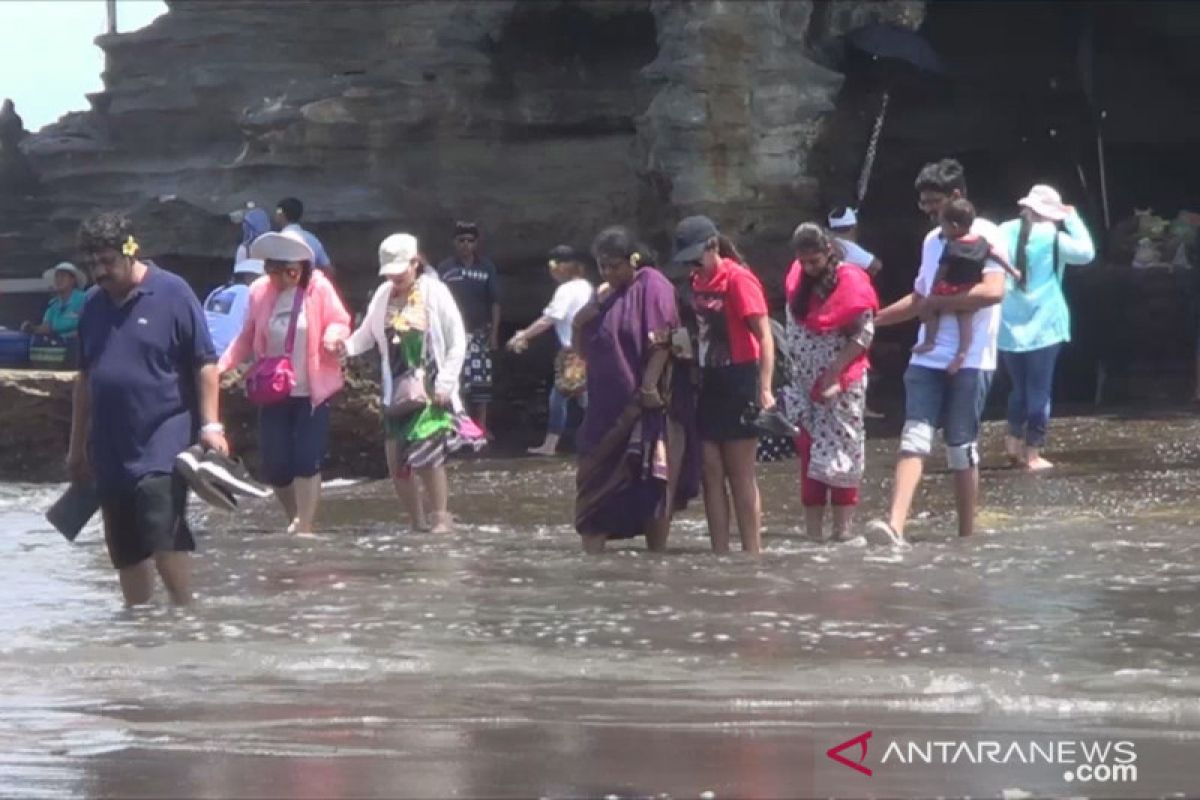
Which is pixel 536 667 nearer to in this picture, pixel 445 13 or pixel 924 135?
pixel 445 13

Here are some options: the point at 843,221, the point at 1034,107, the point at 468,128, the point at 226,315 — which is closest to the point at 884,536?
the point at 843,221

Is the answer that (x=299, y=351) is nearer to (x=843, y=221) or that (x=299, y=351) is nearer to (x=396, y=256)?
(x=396, y=256)

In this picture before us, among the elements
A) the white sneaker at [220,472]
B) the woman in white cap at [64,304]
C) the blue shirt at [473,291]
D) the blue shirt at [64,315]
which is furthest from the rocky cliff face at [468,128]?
the white sneaker at [220,472]

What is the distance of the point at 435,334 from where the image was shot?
497 inches

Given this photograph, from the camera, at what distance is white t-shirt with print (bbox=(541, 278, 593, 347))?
1628 cm

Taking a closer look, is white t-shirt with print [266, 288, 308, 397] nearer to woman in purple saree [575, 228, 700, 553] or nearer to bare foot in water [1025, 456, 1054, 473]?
woman in purple saree [575, 228, 700, 553]

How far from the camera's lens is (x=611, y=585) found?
10.3m

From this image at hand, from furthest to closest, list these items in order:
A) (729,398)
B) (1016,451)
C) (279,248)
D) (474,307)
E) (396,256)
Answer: (474,307), (1016,451), (396,256), (279,248), (729,398)

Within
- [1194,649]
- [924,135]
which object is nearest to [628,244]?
[1194,649]

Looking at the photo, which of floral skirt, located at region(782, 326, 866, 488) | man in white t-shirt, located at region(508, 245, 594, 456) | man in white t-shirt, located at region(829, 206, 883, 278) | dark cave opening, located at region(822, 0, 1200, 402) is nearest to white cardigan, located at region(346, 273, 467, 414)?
floral skirt, located at region(782, 326, 866, 488)

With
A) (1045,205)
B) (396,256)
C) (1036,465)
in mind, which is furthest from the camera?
(1036,465)

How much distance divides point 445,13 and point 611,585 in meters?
10.2

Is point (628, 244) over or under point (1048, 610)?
over

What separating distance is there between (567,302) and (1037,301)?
3.63 m
